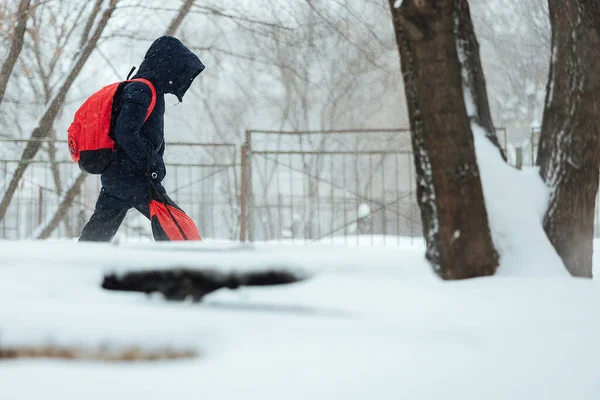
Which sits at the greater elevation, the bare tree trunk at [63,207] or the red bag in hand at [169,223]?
the bare tree trunk at [63,207]

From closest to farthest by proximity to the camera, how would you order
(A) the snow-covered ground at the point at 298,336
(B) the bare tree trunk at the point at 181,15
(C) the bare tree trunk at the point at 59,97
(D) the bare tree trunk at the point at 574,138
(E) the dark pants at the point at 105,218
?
1. (A) the snow-covered ground at the point at 298,336
2. (D) the bare tree trunk at the point at 574,138
3. (E) the dark pants at the point at 105,218
4. (C) the bare tree trunk at the point at 59,97
5. (B) the bare tree trunk at the point at 181,15

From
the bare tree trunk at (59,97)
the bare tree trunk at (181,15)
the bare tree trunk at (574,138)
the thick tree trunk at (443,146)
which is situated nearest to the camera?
the thick tree trunk at (443,146)

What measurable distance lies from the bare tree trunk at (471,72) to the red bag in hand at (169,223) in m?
1.49

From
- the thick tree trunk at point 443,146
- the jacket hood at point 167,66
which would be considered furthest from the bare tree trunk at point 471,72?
the jacket hood at point 167,66

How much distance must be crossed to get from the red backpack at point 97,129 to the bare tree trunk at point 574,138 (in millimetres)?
1946

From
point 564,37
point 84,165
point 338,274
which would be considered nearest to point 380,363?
point 338,274

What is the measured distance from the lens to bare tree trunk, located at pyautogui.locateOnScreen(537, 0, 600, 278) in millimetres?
2465

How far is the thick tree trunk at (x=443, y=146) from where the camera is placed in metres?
2.10

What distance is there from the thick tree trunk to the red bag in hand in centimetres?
136

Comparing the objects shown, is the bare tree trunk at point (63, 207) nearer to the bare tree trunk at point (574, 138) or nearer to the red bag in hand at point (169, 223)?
the red bag in hand at point (169, 223)

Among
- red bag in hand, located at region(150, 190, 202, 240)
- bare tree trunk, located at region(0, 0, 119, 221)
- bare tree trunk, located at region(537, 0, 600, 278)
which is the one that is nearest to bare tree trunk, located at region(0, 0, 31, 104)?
bare tree trunk, located at region(0, 0, 119, 221)

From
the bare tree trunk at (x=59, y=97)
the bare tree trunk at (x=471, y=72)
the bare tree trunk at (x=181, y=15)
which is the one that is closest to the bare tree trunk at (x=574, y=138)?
the bare tree trunk at (x=471, y=72)

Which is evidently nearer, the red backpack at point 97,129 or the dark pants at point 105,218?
the red backpack at point 97,129

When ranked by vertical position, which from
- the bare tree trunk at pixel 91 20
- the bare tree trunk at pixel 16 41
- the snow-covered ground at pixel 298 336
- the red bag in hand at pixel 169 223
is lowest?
the snow-covered ground at pixel 298 336
